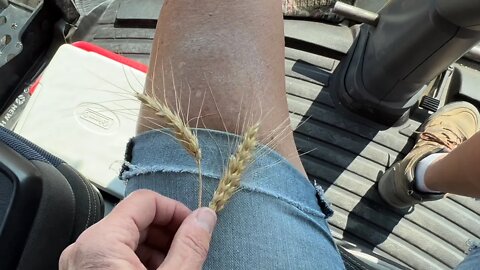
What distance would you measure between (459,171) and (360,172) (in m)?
0.30

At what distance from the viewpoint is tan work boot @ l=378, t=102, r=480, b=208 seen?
1.03m

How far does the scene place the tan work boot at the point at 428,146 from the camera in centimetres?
103

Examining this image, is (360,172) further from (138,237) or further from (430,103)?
(138,237)

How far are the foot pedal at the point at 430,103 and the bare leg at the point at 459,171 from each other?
0.72 ft

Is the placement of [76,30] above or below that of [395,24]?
below

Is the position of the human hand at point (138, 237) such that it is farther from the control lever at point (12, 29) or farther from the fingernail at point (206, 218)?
the control lever at point (12, 29)

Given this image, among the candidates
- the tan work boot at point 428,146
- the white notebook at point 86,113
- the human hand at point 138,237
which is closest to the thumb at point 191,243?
the human hand at point 138,237

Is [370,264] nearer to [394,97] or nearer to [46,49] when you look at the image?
[394,97]

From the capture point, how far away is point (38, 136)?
0.99 m

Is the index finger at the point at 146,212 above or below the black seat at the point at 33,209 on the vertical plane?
above

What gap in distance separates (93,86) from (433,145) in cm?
72

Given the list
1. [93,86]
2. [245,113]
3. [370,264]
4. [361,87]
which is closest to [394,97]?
[361,87]

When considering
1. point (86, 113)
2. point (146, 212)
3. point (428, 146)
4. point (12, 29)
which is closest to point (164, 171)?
point (146, 212)

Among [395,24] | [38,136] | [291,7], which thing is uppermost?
[395,24]
